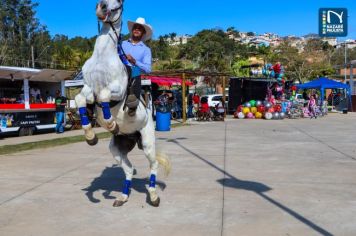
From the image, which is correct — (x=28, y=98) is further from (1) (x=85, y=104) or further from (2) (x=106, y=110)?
(2) (x=106, y=110)

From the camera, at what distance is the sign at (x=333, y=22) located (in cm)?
3819

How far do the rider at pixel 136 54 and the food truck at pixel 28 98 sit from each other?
12659mm

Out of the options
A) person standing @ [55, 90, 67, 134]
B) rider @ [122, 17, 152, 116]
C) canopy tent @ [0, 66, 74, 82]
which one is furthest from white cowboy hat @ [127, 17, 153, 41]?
person standing @ [55, 90, 67, 134]

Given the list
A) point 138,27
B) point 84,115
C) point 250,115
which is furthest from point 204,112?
point 84,115

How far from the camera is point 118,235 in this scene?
5.09 metres

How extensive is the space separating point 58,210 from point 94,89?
6.22ft

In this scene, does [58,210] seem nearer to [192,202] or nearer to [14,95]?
[192,202]

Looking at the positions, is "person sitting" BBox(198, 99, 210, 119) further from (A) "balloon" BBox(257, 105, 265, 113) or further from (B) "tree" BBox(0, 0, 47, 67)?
(B) "tree" BBox(0, 0, 47, 67)

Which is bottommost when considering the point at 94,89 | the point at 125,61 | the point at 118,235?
the point at 118,235

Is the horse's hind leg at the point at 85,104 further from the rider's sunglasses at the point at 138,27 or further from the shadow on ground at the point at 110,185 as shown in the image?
the shadow on ground at the point at 110,185

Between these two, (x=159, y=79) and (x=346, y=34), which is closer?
(x=159, y=79)

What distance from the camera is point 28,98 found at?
19.2 metres

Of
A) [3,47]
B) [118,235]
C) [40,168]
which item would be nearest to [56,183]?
[40,168]

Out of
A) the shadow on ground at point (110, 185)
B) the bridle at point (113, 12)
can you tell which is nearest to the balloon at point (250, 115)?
the shadow on ground at point (110, 185)
